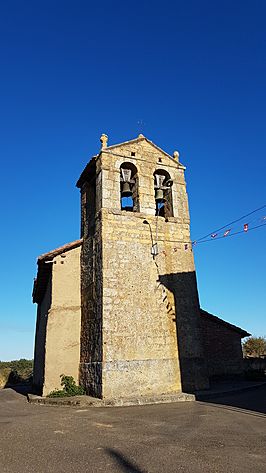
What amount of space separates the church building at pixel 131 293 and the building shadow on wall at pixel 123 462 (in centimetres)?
597

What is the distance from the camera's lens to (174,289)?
13422mm

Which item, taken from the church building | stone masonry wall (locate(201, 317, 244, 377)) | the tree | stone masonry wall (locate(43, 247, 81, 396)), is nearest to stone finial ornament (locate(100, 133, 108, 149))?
the church building

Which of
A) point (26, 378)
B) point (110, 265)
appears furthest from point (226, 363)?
point (26, 378)

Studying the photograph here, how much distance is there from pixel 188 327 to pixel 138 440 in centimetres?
739

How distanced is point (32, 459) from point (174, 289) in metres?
8.92

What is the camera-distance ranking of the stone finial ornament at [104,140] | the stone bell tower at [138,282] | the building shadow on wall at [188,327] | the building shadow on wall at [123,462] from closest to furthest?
the building shadow on wall at [123,462] → the stone bell tower at [138,282] → the building shadow on wall at [188,327] → the stone finial ornament at [104,140]

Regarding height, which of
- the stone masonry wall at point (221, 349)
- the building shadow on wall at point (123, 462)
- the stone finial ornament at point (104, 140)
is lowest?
the building shadow on wall at point (123, 462)

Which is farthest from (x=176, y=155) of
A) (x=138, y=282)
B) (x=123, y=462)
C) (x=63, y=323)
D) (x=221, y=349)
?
(x=123, y=462)

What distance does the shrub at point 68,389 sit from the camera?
12336 mm

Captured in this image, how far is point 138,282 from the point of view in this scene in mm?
12867

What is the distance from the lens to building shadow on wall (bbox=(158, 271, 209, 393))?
41.4ft

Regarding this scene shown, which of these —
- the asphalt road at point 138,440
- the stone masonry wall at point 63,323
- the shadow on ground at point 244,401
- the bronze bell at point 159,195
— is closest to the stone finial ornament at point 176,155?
the bronze bell at point 159,195

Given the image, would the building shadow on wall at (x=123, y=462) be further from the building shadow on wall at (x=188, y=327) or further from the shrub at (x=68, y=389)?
the building shadow on wall at (x=188, y=327)

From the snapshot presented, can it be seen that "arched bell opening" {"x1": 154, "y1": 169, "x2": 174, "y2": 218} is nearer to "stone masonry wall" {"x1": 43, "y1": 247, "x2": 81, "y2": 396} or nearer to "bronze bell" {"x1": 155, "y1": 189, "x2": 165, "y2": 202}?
"bronze bell" {"x1": 155, "y1": 189, "x2": 165, "y2": 202}
